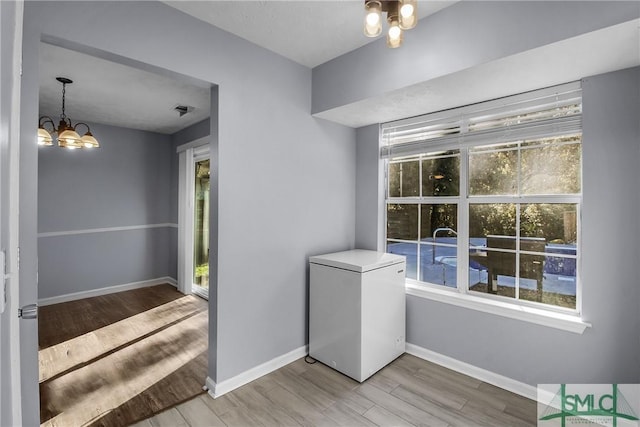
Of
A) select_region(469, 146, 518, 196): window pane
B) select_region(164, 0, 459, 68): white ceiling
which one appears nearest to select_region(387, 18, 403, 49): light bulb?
select_region(164, 0, 459, 68): white ceiling

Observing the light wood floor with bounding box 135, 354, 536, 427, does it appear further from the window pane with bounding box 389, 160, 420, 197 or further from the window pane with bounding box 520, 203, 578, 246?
the window pane with bounding box 389, 160, 420, 197

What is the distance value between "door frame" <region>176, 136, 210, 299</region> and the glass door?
0.05 metres

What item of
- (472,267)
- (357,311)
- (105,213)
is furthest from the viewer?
(105,213)

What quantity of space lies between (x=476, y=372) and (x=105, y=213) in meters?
4.98

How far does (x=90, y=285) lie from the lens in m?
4.43

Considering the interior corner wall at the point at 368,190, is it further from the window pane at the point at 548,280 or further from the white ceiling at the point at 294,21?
the window pane at the point at 548,280

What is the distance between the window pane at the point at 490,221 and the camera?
241 cm

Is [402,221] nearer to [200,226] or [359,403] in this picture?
[359,403]

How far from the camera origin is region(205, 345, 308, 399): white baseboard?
86.8 inches

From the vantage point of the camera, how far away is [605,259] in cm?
192

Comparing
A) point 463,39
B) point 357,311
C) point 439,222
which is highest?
point 463,39

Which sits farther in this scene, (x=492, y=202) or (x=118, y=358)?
(x=118, y=358)

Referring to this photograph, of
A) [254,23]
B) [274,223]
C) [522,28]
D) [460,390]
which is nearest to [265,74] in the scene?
[254,23]

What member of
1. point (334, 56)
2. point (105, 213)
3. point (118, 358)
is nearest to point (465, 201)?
point (334, 56)
